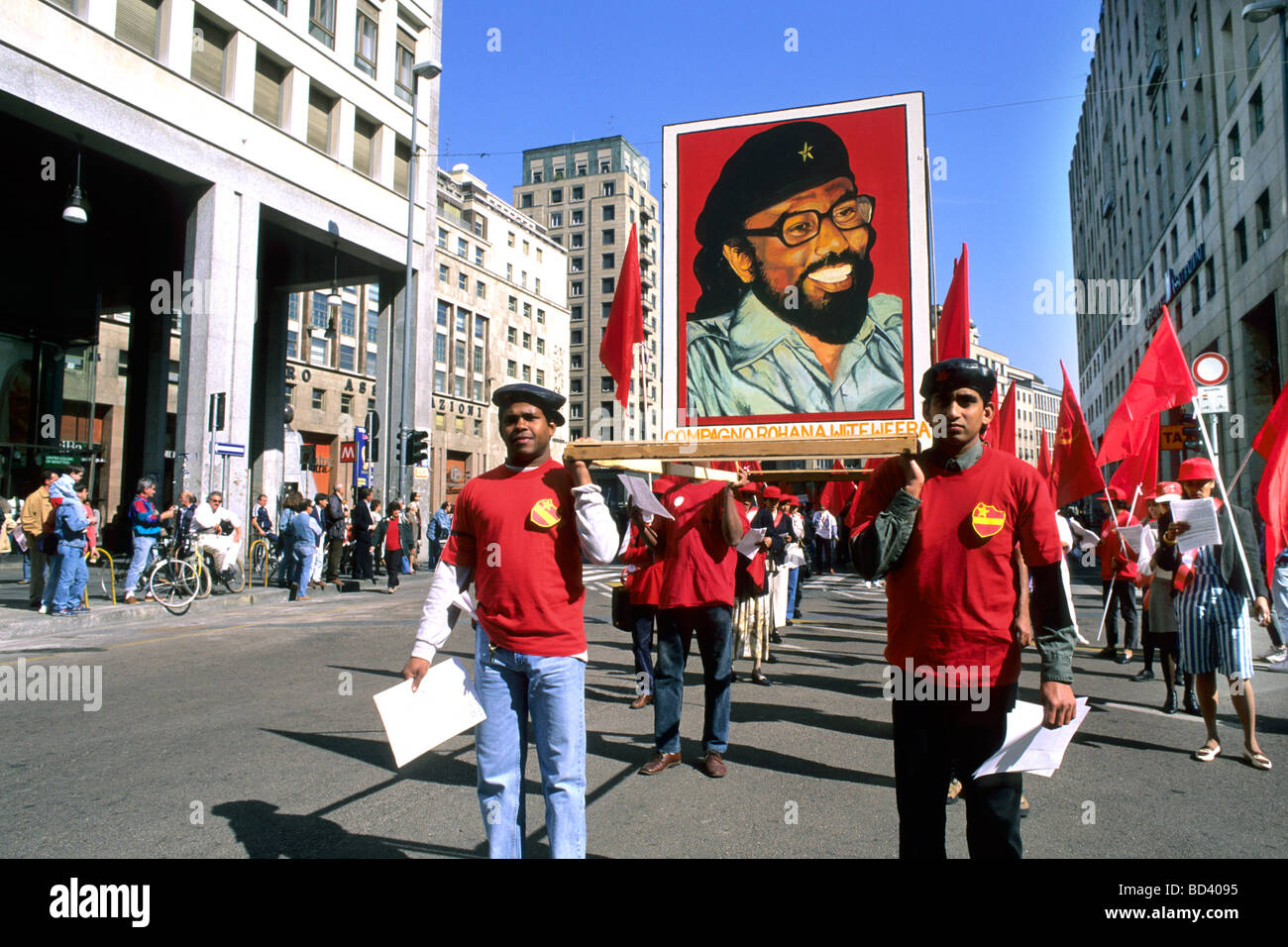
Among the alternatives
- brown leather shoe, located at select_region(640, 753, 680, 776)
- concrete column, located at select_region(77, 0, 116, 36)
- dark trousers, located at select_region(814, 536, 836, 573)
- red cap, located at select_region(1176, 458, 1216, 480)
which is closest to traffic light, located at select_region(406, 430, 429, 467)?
concrete column, located at select_region(77, 0, 116, 36)

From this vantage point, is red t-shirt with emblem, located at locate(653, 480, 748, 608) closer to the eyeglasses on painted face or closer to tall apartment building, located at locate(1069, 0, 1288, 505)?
the eyeglasses on painted face

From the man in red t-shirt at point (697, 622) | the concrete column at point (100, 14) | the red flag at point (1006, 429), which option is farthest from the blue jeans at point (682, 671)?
the concrete column at point (100, 14)

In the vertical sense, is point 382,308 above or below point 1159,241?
below

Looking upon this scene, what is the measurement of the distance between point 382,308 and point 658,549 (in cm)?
2274

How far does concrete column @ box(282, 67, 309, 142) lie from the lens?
22125 mm

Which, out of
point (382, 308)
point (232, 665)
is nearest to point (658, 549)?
point (232, 665)

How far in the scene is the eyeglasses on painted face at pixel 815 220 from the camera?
9383mm

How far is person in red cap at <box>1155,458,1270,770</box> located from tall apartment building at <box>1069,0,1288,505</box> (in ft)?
51.4

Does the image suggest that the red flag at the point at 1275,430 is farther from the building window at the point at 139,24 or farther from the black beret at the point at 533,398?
the building window at the point at 139,24

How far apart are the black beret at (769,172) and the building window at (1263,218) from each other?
1815 centimetres

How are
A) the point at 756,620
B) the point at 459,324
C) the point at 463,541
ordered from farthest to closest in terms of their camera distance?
the point at 459,324 → the point at 756,620 → the point at 463,541

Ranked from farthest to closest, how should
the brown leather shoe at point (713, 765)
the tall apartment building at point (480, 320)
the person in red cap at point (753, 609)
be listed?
the tall apartment building at point (480, 320) < the person in red cap at point (753, 609) < the brown leather shoe at point (713, 765)

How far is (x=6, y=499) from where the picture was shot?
24.5 metres
